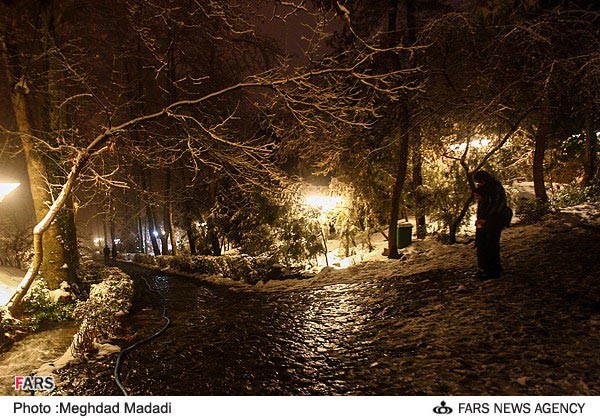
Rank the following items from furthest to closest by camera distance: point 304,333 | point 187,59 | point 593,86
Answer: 1. point 187,59
2. point 593,86
3. point 304,333

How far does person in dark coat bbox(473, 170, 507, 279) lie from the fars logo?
7.70 meters

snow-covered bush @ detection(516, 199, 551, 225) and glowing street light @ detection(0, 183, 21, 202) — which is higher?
glowing street light @ detection(0, 183, 21, 202)

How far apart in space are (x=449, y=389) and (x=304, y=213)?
31.5ft

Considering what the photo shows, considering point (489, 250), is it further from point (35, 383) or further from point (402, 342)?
point (35, 383)

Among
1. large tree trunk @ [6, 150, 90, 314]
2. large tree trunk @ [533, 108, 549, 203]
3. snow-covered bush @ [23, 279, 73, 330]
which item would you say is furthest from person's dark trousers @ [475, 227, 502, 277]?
snow-covered bush @ [23, 279, 73, 330]

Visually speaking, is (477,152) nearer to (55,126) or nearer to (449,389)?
(449,389)

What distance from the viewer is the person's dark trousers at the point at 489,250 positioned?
6.42m

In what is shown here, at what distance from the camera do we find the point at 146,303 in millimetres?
9602

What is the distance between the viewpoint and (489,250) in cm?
668

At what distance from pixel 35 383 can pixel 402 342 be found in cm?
530

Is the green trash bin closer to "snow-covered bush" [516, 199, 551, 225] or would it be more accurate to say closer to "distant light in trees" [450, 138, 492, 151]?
"distant light in trees" [450, 138, 492, 151]

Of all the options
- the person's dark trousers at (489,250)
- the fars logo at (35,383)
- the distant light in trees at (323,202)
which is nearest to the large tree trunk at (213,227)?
the distant light in trees at (323,202)

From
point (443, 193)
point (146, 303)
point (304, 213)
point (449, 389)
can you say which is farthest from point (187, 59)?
point (449, 389)

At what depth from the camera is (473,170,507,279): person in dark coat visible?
6.29 meters
